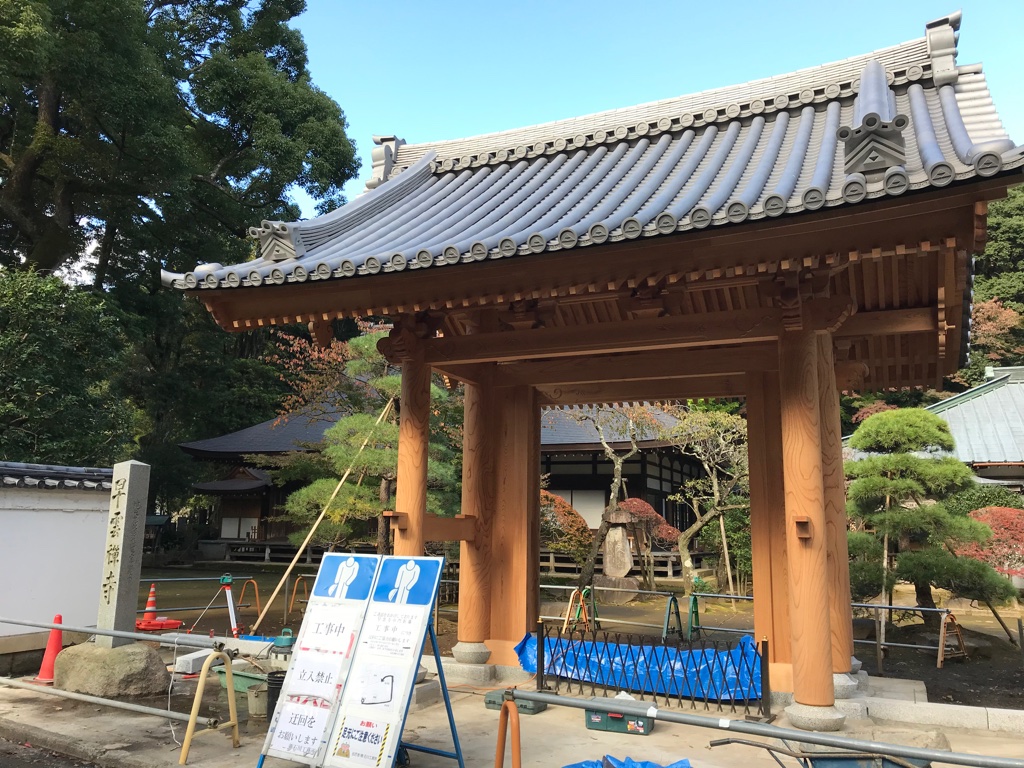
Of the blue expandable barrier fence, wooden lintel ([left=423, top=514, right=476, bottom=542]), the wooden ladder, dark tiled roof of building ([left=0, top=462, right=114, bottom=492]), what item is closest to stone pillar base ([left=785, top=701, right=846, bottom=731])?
the blue expandable barrier fence

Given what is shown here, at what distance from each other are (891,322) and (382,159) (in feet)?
22.9

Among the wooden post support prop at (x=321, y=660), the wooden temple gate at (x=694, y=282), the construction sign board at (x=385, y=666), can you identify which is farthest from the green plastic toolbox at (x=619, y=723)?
the wooden post support prop at (x=321, y=660)

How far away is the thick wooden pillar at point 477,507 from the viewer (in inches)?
301

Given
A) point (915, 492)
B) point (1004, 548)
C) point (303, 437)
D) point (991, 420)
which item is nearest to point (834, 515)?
point (915, 492)

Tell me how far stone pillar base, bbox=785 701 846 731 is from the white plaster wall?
8632 millimetres

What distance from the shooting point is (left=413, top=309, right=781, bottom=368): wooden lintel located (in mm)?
5945

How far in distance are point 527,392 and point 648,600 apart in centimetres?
1199

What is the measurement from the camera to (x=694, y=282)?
6.01 metres

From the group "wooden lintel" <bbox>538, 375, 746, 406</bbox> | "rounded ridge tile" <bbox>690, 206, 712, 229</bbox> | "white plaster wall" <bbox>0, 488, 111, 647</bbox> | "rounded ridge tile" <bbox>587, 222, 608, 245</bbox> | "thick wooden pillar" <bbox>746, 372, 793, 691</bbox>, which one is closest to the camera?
"rounded ridge tile" <bbox>690, 206, 712, 229</bbox>

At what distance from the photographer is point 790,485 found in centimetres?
554

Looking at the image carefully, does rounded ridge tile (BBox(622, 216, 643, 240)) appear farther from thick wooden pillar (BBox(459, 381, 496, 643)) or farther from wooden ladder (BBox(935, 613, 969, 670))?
wooden ladder (BBox(935, 613, 969, 670))

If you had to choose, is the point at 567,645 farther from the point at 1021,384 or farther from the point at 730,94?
the point at 1021,384

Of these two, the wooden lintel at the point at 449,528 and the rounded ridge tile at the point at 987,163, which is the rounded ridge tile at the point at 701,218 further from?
the wooden lintel at the point at 449,528

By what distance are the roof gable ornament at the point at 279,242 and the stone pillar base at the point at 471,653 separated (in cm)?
452
